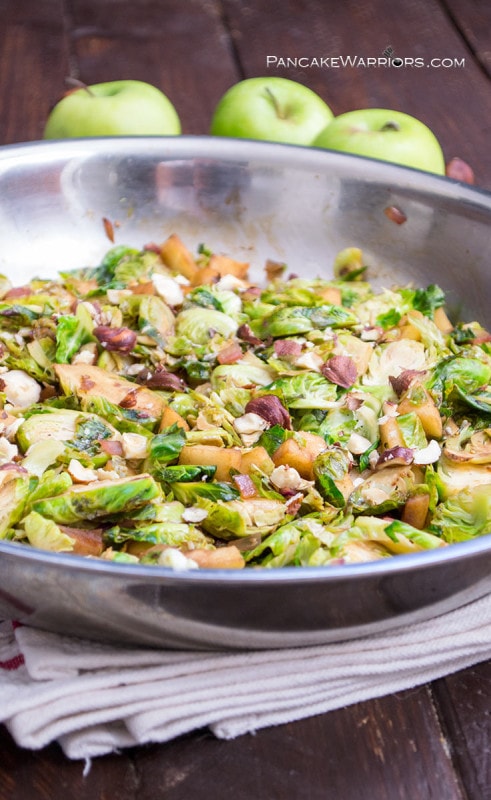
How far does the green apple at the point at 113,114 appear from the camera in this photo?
11.0 feet

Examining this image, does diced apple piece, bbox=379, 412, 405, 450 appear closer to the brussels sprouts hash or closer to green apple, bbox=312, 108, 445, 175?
the brussels sprouts hash

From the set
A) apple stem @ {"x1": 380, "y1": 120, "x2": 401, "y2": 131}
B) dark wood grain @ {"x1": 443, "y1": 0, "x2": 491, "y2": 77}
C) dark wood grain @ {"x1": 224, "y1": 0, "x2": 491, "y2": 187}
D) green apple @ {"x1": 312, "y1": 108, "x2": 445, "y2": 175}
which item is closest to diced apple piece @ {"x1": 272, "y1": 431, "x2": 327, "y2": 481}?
green apple @ {"x1": 312, "y1": 108, "x2": 445, "y2": 175}

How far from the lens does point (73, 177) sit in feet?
9.98

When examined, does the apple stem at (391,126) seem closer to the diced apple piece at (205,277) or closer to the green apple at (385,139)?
the green apple at (385,139)

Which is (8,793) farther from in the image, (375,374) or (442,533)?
(375,374)

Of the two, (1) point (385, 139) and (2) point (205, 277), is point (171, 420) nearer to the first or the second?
(2) point (205, 277)

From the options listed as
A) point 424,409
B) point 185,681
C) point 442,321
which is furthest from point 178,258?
point 185,681

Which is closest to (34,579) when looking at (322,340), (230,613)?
(230,613)

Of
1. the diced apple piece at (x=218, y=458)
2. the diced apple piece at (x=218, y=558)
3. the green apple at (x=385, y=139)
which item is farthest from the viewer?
the green apple at (x=385, y=139)

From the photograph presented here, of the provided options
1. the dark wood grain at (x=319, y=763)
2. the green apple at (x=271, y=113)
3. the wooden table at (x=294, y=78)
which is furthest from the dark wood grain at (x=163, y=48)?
the dark wood grain at (x=319, y=763)

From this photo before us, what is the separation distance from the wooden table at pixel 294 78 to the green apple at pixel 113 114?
0.43 metres

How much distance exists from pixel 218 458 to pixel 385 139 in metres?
1.57

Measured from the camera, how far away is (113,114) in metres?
3.35

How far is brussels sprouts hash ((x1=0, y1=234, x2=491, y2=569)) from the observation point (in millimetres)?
1925
